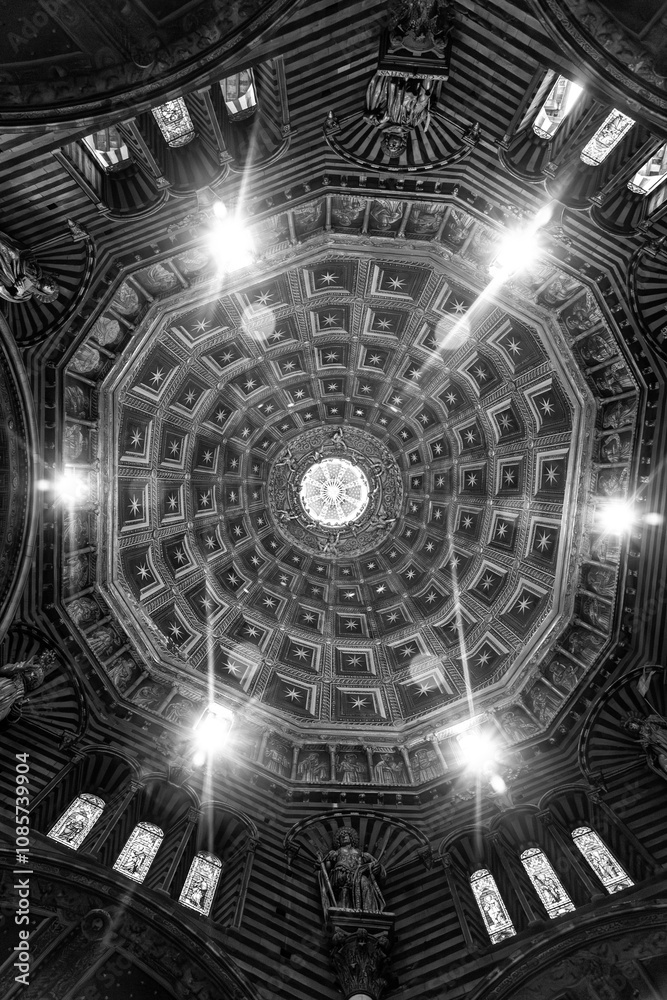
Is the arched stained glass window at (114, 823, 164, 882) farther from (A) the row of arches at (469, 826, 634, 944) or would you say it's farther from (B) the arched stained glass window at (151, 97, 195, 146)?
(B) the arched stained glass window at (151, 97, 195, 146)

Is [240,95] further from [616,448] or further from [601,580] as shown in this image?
[601,580]

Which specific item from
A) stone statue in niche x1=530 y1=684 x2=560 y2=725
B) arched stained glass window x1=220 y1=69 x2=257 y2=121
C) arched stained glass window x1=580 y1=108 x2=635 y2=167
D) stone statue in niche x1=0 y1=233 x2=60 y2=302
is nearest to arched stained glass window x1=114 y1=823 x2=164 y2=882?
stone statue in niche x1=530 y1=684 x2=560 y2=725

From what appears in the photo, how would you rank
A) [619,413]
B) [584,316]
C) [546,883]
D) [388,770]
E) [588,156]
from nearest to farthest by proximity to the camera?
[588,156]
[546,883]
[584,316]
[619,413]
[388,770]

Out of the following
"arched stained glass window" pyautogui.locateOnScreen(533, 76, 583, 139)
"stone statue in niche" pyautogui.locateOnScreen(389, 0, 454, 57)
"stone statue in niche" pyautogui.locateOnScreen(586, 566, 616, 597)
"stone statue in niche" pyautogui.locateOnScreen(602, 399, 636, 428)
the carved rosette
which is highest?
the carved rosette

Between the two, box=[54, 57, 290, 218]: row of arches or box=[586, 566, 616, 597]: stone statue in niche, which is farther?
box=[586, 566, 616, 597]: stone statue in niche

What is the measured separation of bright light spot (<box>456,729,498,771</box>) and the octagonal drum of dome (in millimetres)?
1090

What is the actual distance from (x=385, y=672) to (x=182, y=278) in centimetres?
2025

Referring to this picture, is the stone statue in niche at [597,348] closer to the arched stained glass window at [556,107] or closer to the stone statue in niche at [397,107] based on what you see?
the arched stained glass window at [556,107]

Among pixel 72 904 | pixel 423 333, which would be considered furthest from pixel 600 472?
pixel 72 904

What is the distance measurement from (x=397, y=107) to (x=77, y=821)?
25.2 metres

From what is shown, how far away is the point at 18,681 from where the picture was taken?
21.8 m

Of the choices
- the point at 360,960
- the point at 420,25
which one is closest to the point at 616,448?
the point at 420,25

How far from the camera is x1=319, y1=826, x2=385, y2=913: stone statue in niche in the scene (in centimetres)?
2150

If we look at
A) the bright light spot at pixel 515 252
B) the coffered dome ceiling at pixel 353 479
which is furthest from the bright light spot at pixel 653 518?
the bright light spot at pixel 515 252
